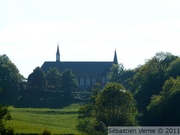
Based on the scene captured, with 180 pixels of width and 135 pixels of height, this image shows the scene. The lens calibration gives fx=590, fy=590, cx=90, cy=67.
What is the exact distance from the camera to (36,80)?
126m

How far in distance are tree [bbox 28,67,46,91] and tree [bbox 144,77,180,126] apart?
158ft

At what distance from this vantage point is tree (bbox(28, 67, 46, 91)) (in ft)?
409

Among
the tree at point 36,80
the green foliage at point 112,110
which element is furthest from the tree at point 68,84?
the green foliage at point 112,110

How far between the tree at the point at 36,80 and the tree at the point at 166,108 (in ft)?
158

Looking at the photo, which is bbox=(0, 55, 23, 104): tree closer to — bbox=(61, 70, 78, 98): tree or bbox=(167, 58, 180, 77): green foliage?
bbox=(61, 70, 78, 98): tree

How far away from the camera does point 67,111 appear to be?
9869 cm

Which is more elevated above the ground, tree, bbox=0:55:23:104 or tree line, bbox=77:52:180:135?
tree, bbox=0:55:23:104

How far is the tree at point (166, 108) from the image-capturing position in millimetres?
76938

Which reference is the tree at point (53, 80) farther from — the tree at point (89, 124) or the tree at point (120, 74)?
the tree at point (89, 124)

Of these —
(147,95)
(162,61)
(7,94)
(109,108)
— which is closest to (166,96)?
(147,95)

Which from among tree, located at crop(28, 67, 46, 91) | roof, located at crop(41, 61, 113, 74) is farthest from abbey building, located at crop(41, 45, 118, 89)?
tree, located at crop(28, 67, 46, 91)

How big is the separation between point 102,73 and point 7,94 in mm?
69643

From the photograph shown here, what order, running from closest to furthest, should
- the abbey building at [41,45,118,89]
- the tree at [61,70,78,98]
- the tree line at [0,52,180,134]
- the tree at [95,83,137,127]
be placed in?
the tree at [95,83,137,127] < the tree line at [0,52,180,134] < the tree at [61,70,78,98] < the abbey building at [41,45,118,89]

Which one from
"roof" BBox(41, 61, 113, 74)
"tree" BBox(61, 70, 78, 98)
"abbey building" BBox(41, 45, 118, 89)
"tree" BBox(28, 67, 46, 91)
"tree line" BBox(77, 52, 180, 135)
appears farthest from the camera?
"roof" BBox(41, 61, 113, 74)
